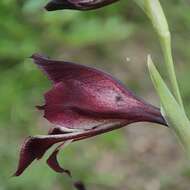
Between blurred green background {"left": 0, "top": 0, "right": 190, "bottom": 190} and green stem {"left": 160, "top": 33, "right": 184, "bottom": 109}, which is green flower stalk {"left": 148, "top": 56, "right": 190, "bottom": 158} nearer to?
green stem {"left": 160, "top": 33, "right": 184, "bottom": 109}

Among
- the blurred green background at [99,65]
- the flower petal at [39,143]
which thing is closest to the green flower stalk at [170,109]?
Result: the flower petal at [39,143]

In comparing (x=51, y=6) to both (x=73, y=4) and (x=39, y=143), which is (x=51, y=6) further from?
(x=39, y=143)

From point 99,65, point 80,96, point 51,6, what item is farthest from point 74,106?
point 99,65

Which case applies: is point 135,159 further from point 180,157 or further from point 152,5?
point 152,5

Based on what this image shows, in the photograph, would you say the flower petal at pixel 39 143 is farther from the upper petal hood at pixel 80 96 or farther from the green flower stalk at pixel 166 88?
the green flower stalk at pixel 166 88

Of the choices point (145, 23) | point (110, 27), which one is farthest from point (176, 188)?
point (145, 23)

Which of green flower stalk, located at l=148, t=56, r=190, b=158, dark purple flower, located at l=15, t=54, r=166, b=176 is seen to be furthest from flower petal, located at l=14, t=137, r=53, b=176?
green flower stalk, located at l=148, t=56, r=190, b=158
